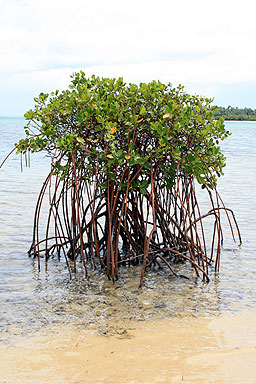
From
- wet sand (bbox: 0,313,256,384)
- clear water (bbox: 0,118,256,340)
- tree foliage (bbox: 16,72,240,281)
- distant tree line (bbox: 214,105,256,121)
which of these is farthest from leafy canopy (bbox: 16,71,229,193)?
distant tree line (bbox: 214,105,256,121)

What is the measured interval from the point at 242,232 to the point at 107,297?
11.0 feet

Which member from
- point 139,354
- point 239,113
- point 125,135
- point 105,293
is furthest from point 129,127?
point 239,113

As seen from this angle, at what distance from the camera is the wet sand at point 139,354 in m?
2.95

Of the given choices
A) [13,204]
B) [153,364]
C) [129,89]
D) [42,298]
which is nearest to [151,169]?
[129,89]

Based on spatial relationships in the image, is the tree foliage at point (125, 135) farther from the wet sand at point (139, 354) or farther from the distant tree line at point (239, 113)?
the distant tree line at point (239, 113)

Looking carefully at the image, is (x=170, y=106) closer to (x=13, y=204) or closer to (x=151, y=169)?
(x=151, y=169)

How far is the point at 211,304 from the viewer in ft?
13.6

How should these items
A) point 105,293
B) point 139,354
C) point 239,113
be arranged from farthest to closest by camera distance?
point 239,113, point 105,293, point 139,354

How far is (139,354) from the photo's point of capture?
3.21 metres

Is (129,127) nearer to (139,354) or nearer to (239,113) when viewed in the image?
(139,354)

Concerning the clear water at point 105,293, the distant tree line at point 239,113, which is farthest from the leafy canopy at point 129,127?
the distant tree line at point 239,113

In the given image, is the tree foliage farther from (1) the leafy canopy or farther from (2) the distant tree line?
(2) the distant tree line

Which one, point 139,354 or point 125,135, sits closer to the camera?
point 139,354

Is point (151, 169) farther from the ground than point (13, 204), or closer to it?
farther from the ground
